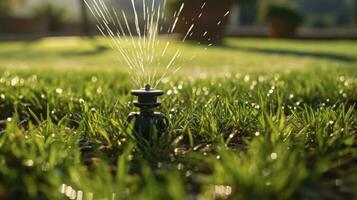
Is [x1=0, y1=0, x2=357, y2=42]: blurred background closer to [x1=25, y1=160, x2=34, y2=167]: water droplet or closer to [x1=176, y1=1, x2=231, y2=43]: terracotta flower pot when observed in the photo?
[x1=176, y1=1, x2=231, y2=43]: terracotta flower pot

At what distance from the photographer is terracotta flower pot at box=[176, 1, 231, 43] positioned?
730 inches

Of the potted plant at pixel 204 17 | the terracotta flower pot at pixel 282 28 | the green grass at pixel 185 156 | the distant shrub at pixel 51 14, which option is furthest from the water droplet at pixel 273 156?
the distant shrub at pixel 51 14

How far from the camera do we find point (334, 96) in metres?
4.63

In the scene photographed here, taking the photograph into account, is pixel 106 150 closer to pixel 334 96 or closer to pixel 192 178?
pixel 192 178

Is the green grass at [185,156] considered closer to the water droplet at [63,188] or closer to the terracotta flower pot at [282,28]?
the water droplet at [63,188]

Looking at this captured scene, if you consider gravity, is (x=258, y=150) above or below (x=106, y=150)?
above

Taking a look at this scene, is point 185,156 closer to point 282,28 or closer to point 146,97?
point 146,97

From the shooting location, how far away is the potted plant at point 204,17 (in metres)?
18.5

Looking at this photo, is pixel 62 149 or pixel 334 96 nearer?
pixel 62 149

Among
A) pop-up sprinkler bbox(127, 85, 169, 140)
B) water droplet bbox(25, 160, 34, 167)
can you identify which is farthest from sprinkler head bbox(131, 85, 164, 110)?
water droplet bbox(25, 160, 34, 167)

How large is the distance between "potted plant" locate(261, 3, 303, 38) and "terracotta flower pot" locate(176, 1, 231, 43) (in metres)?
3.99

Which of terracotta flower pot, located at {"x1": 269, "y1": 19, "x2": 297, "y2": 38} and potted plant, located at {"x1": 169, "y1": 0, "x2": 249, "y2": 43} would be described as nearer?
potted plant, located at {"x1": 169, "y1": 0, "x2": 249, "y2": 43}

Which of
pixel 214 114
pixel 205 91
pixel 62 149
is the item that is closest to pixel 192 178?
pixel 62 149

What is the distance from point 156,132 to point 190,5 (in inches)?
625
